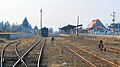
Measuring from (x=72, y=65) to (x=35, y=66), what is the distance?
6.77ft

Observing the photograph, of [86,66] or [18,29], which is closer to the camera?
[86,66]

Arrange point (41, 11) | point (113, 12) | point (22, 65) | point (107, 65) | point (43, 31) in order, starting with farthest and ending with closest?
1. point (41, 11)
2. point (113, 12)
3. point (43, 31)
4. point (107, 65)
5. point (22, 65)

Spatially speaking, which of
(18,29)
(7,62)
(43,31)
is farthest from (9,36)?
(18,29)

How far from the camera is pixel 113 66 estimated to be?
14.0 metres

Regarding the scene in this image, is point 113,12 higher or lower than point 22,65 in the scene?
higher

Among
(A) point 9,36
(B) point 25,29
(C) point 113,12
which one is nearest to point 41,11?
(B) point 25,29

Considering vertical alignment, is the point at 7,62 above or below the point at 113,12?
below

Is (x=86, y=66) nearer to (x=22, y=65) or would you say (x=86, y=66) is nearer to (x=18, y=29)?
(x=22, y=65)

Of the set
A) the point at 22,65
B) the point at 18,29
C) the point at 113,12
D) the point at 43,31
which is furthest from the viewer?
the point at 18,29

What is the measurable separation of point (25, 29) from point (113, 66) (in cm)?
14845

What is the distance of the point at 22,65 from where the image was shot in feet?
45.1

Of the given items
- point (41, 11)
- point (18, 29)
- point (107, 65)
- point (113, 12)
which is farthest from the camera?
point (18, 29)

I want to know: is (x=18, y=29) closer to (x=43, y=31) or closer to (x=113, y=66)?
(x=43, y=31)

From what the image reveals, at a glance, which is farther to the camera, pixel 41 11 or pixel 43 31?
pixel 41 11
